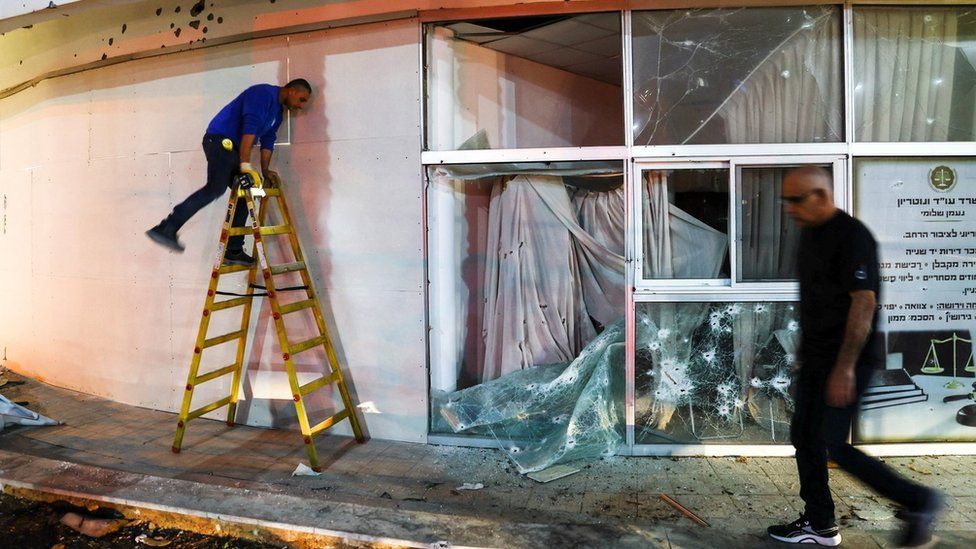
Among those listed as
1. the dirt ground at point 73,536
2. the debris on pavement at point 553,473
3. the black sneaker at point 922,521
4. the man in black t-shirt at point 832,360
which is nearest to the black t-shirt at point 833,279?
the man in black t-shirt at point 832,360

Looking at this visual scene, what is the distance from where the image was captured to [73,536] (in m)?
3.33

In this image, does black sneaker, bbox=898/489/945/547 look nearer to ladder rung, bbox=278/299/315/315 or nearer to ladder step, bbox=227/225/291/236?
ladder rung, bbox=278/299/315/315

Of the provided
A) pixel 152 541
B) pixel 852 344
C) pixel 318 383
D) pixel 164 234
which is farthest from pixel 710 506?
pixel 164 234

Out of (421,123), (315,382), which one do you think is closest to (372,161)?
(421,123)

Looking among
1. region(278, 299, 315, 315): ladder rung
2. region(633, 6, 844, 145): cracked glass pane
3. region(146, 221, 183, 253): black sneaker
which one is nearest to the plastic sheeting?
region(278, 299, 315, 315): ladder rung

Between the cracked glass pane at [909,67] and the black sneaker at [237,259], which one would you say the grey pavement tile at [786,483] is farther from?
the black sneaker at [237,259]

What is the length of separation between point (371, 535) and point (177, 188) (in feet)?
11.2

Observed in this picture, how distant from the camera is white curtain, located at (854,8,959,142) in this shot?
406 cm

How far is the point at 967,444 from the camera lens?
4059 mm

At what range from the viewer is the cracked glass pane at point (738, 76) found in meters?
4.09

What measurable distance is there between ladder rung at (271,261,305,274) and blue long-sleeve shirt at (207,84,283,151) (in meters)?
0.93

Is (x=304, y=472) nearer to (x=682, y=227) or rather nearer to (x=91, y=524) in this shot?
(x=91, y=524)

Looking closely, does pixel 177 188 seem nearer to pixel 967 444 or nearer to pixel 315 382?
pixel 315 382

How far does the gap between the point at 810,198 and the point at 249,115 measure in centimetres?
355
